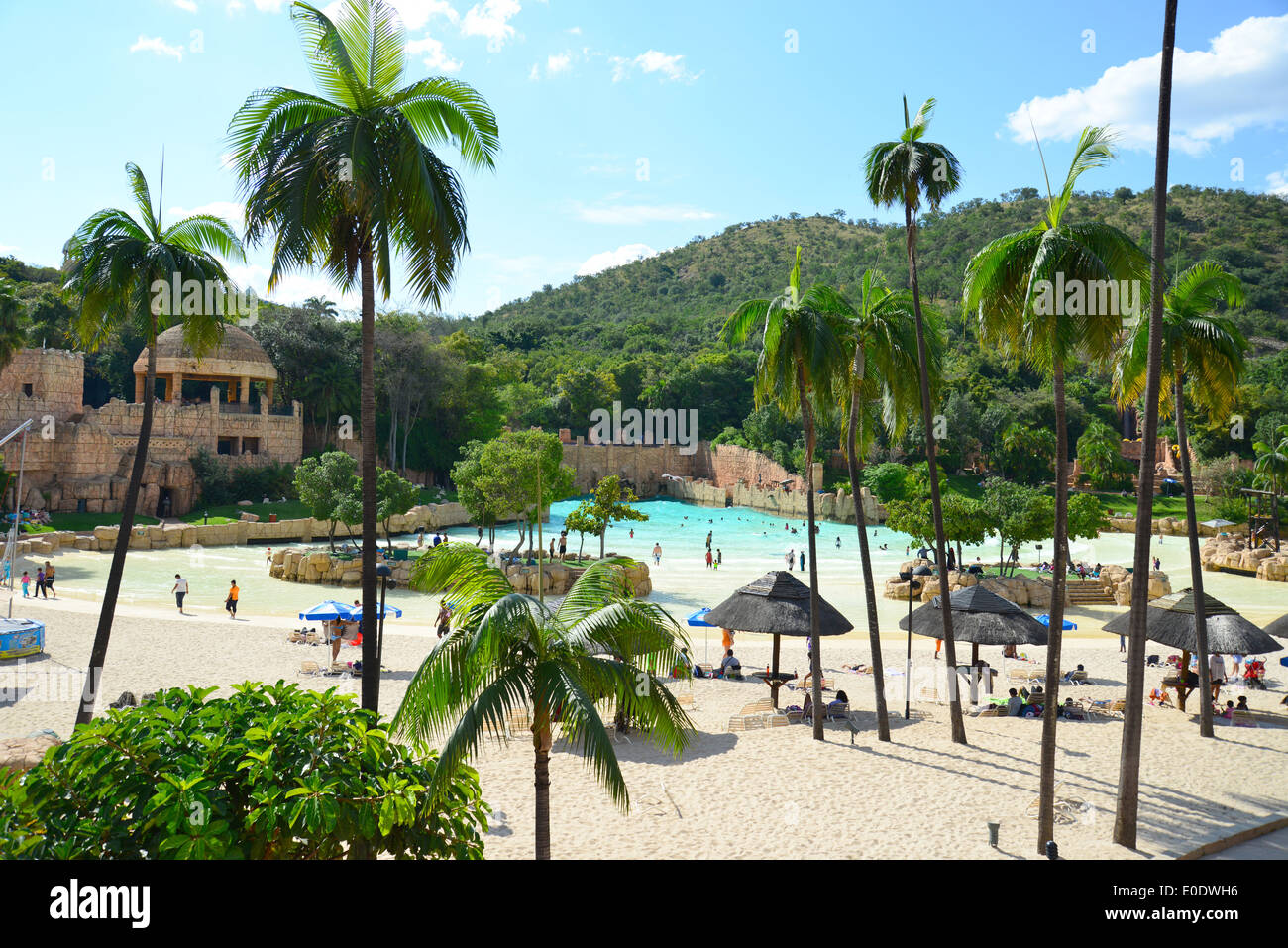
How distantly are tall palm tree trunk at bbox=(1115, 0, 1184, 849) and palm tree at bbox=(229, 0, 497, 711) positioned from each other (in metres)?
8.05

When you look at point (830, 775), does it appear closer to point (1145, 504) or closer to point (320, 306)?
point (1145, 504)

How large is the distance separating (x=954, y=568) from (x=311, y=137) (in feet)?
110

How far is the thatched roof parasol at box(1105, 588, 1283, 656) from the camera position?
54.4ft

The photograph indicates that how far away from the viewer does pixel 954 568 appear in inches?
1492

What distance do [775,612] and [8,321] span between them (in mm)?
33149

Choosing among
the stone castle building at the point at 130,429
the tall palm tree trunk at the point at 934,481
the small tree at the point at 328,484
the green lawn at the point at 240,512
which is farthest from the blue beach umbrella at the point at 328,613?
the green lawn at the point at 240,512

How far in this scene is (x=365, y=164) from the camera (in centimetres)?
1019

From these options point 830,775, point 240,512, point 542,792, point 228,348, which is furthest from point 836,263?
point 542,792

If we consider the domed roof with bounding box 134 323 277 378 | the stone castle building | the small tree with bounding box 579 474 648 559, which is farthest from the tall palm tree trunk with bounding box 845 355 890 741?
the domed roof with bounding box 134 323 277 378

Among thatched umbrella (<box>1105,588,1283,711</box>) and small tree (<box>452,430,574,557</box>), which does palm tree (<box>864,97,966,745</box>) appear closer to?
thatched umbrella (<box>1105,588,1283,711</box>)
